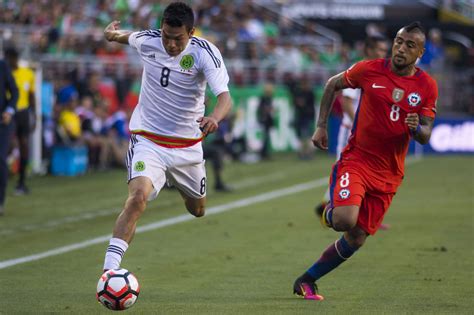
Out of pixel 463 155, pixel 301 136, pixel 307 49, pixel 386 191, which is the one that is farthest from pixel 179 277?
pixel 307 49

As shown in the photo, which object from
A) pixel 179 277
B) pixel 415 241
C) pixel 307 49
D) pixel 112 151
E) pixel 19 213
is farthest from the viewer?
pixel 307 49

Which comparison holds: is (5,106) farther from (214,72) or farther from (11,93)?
(214,72)

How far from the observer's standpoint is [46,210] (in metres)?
15.9

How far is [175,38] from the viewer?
8594 millimetres

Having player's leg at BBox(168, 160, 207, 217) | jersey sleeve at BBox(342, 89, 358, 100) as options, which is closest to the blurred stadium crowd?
jersey sleeve at BBox(342, 89, 358, 100)

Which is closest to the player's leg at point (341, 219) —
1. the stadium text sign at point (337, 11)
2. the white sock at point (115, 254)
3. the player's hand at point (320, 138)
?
the player's hand at point (320, 138)

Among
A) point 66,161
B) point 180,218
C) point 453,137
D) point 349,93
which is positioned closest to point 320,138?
point 349,93

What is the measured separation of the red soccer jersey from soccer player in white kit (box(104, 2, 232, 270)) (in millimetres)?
1072

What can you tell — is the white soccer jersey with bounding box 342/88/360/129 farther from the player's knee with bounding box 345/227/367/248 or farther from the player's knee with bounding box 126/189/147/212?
the player's knee with bounding box 126/189/147/212

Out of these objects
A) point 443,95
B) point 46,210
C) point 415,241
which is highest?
point 415,241

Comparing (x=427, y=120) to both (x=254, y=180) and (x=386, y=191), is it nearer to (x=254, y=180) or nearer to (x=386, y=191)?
(x=386, y=191)

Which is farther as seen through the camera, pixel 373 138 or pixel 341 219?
pixel 373 138

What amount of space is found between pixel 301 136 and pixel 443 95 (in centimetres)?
755

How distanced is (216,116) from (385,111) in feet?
4.57
